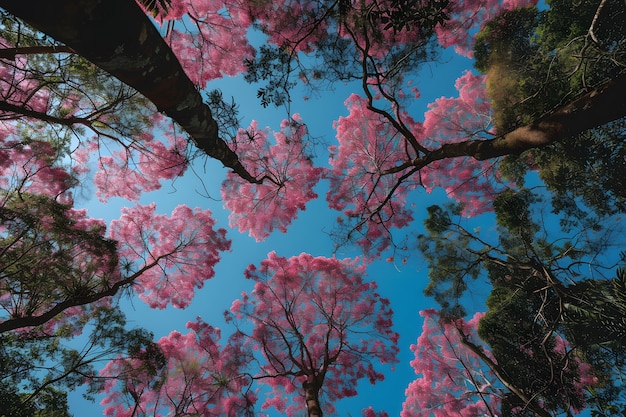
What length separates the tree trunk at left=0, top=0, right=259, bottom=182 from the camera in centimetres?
147

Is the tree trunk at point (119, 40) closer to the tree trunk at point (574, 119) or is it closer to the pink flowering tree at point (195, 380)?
the tree trunk at point (574, 119)

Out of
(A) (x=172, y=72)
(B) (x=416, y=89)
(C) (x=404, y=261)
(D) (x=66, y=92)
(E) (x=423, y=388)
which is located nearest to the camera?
(A) (x=172, y=72)

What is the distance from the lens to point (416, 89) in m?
6.92

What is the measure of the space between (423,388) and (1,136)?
41.7 feet

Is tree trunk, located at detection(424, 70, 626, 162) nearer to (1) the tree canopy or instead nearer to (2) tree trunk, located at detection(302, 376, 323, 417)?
(1) the tree canopy

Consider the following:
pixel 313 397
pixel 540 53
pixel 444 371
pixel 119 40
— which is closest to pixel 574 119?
pixel 540 53

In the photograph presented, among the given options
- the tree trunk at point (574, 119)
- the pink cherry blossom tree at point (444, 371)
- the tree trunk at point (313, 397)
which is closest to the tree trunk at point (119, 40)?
the tree trunk at point (574, 119)

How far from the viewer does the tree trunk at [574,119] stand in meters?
2.85

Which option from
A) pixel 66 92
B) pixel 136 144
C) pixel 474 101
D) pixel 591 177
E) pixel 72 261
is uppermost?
pixel 474 101

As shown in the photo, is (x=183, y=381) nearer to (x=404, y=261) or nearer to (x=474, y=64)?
(x=404, y=261)

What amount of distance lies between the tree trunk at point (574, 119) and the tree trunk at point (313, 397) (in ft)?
18.3

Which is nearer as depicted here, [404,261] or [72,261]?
[72,261]

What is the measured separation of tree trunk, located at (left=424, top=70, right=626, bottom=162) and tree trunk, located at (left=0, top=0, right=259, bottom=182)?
368 cm

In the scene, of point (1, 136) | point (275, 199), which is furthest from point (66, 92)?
point (275, 199)
